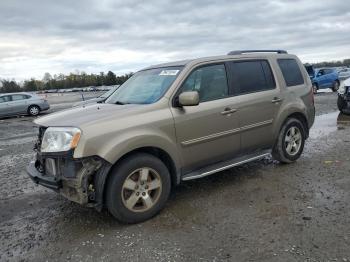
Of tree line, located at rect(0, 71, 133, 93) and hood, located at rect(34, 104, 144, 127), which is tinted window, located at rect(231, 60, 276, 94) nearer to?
hood, located at rect(34, 104, 144, 127)

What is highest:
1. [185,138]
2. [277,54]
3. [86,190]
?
[277,54]

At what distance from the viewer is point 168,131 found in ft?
14.2

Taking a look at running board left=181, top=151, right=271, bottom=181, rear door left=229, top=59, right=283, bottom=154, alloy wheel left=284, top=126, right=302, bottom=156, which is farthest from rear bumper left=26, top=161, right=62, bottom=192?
alloy wheel left=284, top=126, right=302, bottom=156

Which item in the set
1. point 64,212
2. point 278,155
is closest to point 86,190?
point 64,212

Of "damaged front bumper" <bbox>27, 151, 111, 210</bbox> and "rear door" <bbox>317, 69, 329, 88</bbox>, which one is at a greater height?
"rear door" <bbox>317, 69, 329, 88</bbox>

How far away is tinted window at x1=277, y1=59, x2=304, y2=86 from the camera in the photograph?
595cm

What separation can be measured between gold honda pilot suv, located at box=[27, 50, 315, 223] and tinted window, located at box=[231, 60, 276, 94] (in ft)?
0.05

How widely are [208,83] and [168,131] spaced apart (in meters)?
1.02

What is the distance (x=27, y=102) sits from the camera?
66.2 feet

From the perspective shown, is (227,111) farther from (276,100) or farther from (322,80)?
(322,80)

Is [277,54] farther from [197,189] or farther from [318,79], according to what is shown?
[318,79]

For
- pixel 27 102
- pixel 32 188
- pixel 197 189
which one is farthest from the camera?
pixel 27 102

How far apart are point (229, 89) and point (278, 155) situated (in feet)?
5.33

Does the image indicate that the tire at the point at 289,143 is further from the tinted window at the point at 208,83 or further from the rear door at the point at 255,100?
the tinted window at the point at 208,83
